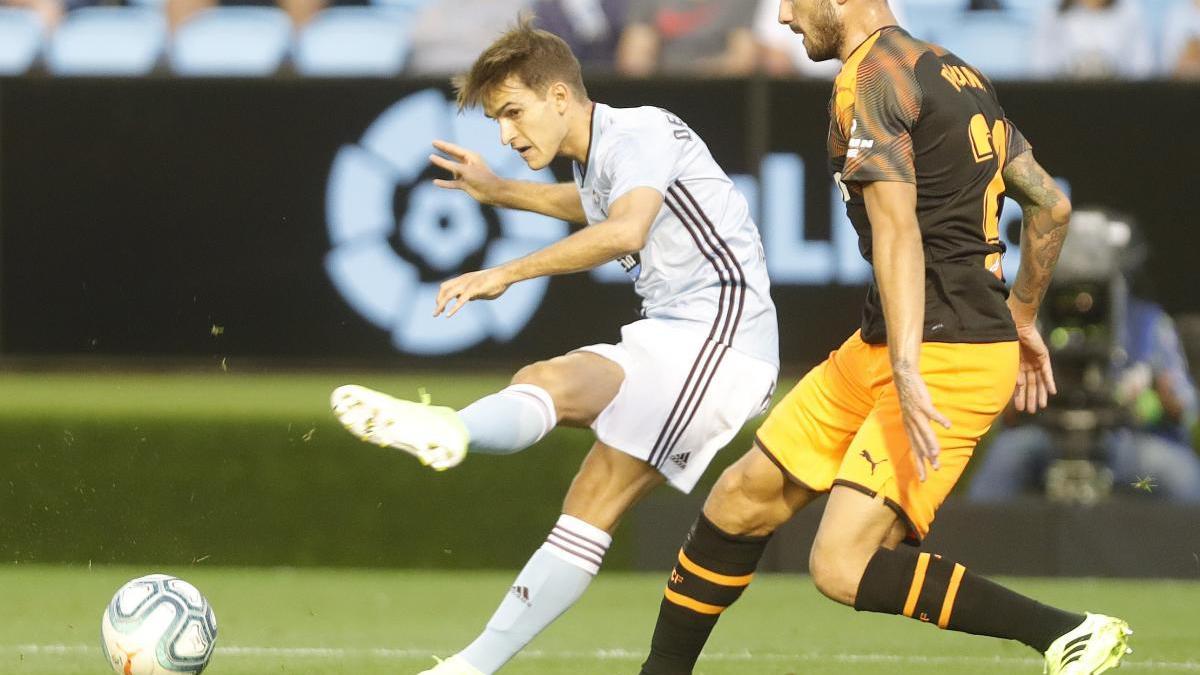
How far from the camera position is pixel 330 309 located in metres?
9.25

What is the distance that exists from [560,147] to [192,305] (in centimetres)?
398

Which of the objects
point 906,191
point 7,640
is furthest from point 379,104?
point 906,191

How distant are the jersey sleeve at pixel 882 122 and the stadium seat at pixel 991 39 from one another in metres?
4.96

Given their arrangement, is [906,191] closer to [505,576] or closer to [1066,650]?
[1066,650]

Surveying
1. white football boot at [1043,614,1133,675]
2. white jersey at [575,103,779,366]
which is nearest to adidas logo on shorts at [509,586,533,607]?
white jersey at [575,103,779,366]

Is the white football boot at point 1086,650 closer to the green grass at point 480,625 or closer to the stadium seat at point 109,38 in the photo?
the green grass at point 480,625

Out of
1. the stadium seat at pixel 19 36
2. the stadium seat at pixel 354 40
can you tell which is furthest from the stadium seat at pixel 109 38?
the stadium seat at pixel 354 40

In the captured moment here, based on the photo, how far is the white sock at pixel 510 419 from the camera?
5.12m

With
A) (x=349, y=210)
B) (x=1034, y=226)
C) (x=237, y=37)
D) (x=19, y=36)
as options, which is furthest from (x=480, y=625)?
(x=19, y=36)

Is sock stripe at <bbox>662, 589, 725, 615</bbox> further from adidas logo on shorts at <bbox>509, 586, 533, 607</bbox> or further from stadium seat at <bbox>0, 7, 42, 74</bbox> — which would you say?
stadium seat at <bbox>0, 7, 42, 74</bbox>

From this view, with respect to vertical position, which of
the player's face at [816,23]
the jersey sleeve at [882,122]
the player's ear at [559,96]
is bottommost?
the player's ear at [559,96]

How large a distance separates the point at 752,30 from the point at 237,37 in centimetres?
248

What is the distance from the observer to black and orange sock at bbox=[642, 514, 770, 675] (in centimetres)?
548

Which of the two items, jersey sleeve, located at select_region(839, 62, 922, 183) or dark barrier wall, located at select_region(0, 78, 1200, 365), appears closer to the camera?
jersey sleeve, located at select_region(839, 62, 922, 183)
